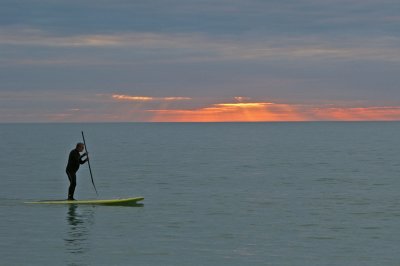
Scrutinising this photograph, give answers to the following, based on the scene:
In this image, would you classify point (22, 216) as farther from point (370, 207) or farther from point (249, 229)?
point (370, 207)

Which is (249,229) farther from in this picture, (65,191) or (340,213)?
(65,191)

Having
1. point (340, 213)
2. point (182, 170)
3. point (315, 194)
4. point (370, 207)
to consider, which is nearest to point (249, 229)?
point (340, 213)

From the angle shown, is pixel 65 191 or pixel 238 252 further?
pixel 65 191

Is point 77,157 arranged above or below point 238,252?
above

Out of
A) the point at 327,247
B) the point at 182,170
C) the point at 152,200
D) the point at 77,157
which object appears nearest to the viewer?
the point at 327,247

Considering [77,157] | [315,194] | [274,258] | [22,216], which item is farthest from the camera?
[315,194]

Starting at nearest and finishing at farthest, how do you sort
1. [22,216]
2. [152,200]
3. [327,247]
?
[327,247], [22,216], [152,200]

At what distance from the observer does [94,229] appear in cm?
2539

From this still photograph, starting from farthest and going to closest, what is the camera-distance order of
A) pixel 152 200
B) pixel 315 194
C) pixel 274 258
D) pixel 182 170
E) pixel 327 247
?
pixel 182 170, pixel 315 194, pixel 152 200, pixel 327 247, pixel 274 258

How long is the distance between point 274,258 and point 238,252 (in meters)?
1.26

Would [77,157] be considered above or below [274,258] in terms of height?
above

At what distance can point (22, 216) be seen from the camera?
93.3 ft

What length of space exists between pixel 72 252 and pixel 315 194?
761 inches

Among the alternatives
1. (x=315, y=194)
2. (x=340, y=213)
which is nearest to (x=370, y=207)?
(x=340, y=213)
